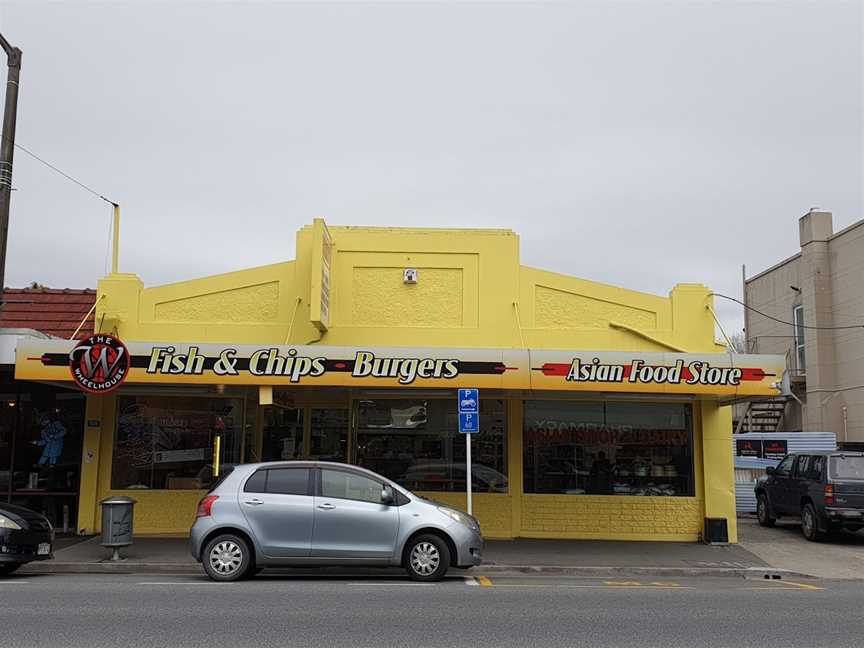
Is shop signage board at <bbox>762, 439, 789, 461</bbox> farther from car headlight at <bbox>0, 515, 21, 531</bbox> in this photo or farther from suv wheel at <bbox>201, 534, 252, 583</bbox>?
car headlight at <bbox>0, 515, 21, 531</bbox>

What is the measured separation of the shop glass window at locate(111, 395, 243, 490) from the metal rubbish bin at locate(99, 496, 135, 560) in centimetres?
333

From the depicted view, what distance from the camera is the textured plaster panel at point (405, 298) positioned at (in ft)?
54.3

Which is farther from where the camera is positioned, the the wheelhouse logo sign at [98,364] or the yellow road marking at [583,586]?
the the wheelhouse logo sign at [98,364]

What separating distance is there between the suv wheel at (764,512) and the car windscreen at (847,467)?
328 centimetres

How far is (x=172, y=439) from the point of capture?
→ 55.0 feet

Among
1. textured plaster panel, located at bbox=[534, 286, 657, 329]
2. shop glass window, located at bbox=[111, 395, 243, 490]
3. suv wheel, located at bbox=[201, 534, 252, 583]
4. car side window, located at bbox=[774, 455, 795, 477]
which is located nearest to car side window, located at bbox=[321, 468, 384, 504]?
suv wheel, located at bbox=[201, 534, 252, 583]

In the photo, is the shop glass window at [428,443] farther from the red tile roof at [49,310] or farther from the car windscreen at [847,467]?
the car windscreen at [847,467]

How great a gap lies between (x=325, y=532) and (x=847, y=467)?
10.9 metres

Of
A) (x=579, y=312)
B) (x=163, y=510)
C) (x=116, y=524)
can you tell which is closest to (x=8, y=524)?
(x=116, y=524)

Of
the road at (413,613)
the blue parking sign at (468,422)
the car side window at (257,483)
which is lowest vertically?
the road at (413,613)

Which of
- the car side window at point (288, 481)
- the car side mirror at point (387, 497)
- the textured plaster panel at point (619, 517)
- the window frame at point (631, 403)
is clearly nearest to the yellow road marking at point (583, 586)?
the car side mirror at point (387, 497)

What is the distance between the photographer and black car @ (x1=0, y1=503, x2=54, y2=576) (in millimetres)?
11414

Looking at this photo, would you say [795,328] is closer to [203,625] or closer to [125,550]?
[125,550]

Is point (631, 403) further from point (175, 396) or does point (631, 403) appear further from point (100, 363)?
point (100, 363)
